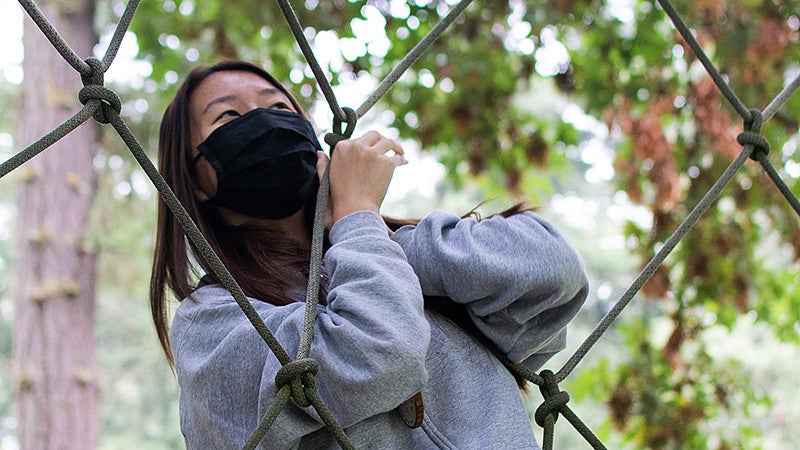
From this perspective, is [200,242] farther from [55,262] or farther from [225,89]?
[55,262]

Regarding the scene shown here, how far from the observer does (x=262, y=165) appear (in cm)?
108

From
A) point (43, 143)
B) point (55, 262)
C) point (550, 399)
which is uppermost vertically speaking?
point (43, 143)

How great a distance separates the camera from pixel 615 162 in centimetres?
339

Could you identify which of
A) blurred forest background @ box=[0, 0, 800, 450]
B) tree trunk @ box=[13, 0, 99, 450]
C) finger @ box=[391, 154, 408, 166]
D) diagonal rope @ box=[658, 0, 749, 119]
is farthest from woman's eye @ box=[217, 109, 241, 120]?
tree trunk @ box=[13, 0, 99, 450]

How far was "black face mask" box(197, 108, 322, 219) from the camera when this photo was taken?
1.08 meters

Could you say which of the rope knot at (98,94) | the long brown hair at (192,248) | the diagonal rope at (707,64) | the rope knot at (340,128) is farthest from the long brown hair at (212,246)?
the diagonal rope at (707,64)

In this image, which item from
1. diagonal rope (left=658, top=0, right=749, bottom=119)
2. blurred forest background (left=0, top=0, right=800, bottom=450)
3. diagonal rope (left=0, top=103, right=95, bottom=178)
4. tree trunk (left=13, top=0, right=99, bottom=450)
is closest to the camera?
diagonal rope (left=0, top=103, right=95, bottom=178)

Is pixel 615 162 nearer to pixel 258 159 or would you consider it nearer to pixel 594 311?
pixel 258 159

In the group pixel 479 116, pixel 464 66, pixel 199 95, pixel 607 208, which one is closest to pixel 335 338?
pixel 199 95

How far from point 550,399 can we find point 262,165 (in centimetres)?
41

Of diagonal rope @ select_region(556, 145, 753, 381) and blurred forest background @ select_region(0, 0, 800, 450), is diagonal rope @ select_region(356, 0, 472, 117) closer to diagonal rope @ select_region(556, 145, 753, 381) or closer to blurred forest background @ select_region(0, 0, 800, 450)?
diagonal rope @ select_region(556, 145, 753, 381)

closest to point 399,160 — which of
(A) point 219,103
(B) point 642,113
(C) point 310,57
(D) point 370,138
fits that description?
(D) point 370,138

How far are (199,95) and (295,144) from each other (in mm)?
152

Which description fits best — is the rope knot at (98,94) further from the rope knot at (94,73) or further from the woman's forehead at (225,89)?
the woman's forehead at (225,89)
